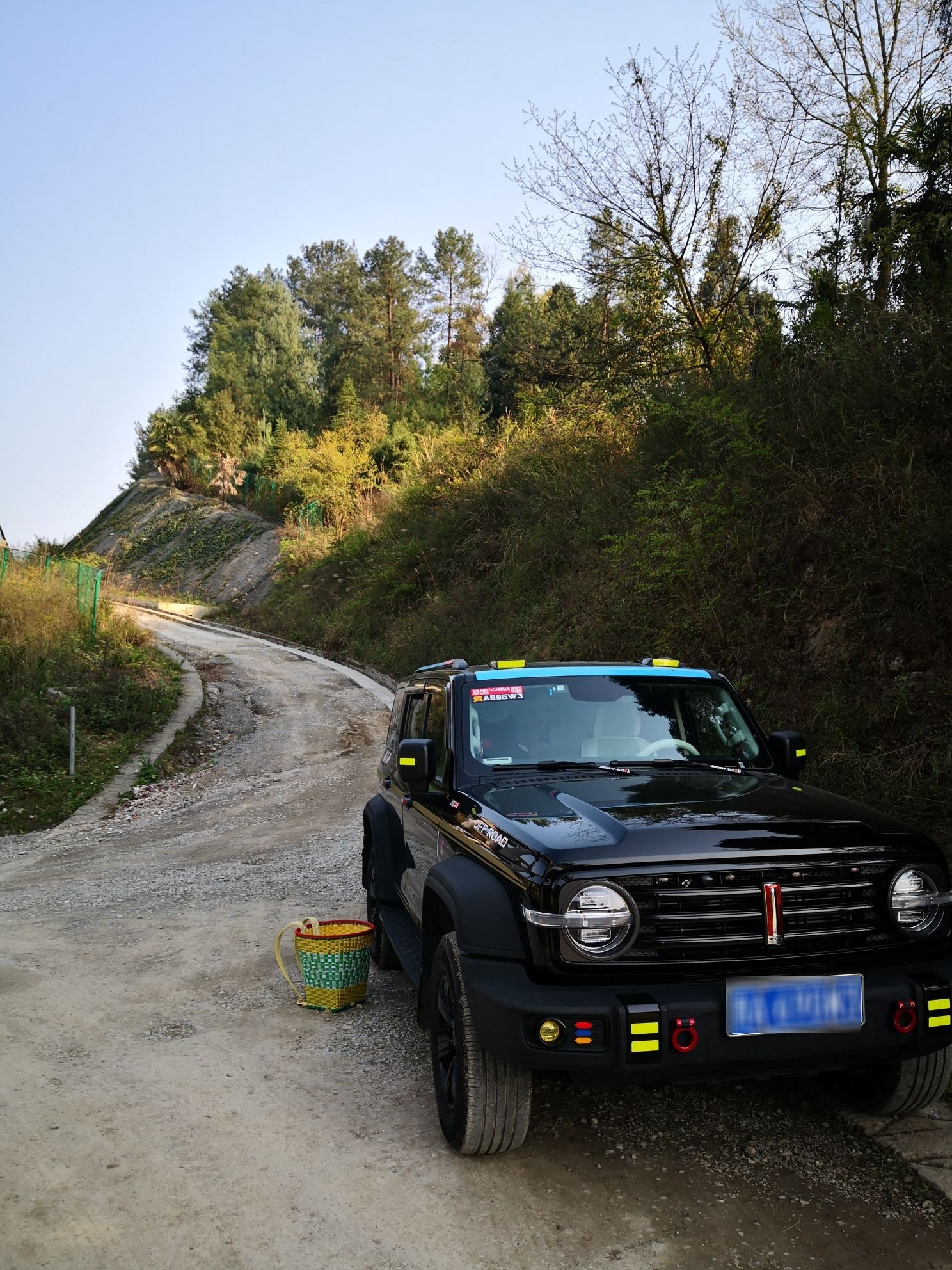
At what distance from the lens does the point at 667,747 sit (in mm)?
4594

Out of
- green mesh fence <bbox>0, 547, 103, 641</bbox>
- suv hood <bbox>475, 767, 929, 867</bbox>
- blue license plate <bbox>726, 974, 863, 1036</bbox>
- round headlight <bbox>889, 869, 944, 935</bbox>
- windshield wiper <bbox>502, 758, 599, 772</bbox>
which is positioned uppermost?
green mesh fence <bbox>0, 547, 103, 641</bbox>

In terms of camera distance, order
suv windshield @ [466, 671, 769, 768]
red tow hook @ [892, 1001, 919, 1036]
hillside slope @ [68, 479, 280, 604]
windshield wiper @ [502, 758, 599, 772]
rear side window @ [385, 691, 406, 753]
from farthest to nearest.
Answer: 1. hillside slope @ [68, 479, 280, 604]
2. rear side window @ [385, 691, 406, 753]
3. suv windshield @ [466, 671, 769, 768]
4. windshield wiper @ [502, 758, 599, 772]
5. red tow hook @ [892, 1001, 919, 1036]

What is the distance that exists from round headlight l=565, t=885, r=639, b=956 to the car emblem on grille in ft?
1.47

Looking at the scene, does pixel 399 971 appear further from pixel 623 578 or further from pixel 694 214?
pixel 694 214

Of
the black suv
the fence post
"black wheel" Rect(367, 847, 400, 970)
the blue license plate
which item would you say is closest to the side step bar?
"black wheel" Rect(367, 847, 400, 970)

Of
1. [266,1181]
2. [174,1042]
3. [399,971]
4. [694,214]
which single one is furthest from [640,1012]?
[694,214]

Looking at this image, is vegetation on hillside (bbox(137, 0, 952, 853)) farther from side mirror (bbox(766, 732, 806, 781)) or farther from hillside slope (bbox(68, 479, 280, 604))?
hillside slope (bbox(68, 479, 280, 604))

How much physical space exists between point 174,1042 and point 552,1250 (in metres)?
2.36

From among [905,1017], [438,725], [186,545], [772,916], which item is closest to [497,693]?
[438,725]

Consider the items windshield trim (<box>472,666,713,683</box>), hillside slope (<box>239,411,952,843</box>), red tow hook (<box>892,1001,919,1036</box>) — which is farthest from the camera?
hillside slope (<box>239,411,952,843</box>)

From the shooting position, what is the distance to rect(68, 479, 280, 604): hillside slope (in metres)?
40.4

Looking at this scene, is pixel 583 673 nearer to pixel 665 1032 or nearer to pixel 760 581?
pixel 665 1032

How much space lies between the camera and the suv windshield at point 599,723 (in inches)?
176

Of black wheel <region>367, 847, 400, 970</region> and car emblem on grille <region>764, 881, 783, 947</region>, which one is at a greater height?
car emblem on grille <region>764, 881, 783, 947</region>
